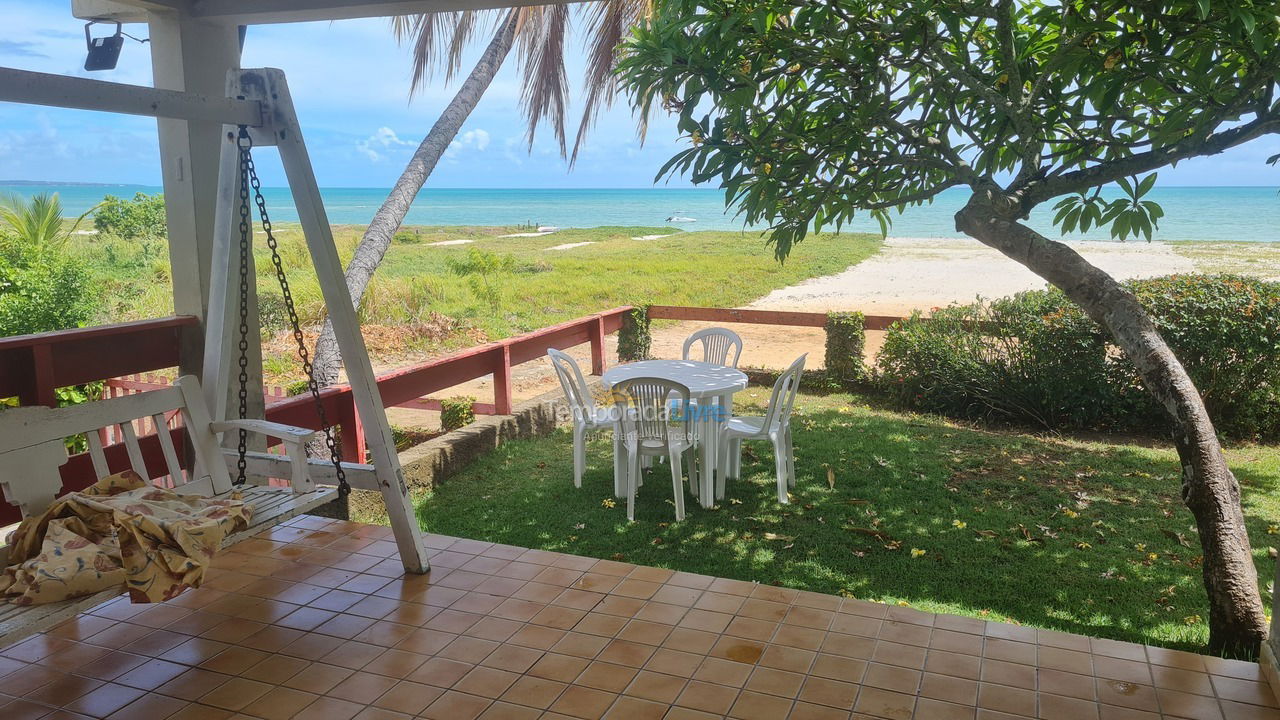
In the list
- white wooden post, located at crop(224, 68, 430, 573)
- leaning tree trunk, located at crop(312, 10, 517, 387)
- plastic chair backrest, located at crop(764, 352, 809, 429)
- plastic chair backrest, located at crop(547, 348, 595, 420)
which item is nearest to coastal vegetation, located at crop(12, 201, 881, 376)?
leaning tree trunk, located at crop(312, 10, 517, 387)

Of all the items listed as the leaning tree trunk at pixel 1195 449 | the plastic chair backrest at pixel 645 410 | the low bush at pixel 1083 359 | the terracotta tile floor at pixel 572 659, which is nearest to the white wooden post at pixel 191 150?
the terracotta tile floor at pixel 572 659

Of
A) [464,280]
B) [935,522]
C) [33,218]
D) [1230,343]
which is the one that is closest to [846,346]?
[1230,343]

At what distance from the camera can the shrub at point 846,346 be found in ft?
26.2

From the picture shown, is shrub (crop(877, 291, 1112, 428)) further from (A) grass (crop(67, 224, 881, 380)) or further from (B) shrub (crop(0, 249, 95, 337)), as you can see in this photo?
(B) shrub (crop(0, 249, 95, 337))

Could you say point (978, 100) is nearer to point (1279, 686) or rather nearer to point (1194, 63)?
point (1194, 63)

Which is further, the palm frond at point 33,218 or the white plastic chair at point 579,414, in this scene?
the palm frond at point 33,218

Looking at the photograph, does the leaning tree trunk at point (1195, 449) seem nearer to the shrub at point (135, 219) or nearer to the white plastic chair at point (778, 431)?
the white plastic chair at point (778, 431)

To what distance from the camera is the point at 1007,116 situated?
3.59 m

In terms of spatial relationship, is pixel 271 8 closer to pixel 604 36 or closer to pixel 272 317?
pixel 604 36

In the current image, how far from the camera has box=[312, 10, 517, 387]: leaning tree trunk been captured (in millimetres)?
6543

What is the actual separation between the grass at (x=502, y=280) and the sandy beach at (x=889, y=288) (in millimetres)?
1291

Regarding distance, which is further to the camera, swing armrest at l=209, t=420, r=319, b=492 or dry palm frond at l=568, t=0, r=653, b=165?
dry palm frond at l=568, t=0, r=653, b=165

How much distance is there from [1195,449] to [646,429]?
2689 millimetres

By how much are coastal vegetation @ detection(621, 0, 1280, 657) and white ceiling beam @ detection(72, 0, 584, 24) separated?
77 cm
